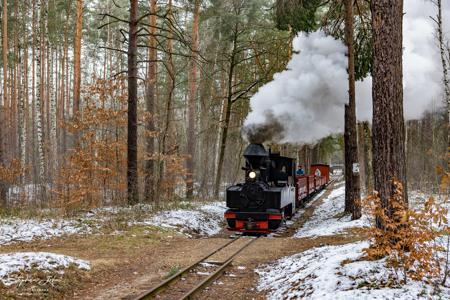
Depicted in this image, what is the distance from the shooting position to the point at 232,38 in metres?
21.7

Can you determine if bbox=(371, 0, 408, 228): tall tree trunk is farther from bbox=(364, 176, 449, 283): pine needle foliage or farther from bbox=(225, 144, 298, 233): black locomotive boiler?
bbox=(225, 144, 298, 233): black locomotive boiler

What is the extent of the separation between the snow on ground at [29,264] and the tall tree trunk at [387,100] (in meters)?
5.23

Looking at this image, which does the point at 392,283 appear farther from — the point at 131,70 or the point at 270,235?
the point at 131,70

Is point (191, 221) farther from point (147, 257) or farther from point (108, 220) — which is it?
point (147, 257)

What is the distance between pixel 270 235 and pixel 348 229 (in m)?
2.64

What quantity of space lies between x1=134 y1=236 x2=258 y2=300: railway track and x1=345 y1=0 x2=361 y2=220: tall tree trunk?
5.77 metres

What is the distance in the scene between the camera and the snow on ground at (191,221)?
13834 millimetres

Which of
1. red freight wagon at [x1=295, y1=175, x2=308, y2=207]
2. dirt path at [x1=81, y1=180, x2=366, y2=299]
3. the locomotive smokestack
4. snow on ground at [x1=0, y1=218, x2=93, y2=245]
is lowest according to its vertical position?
dirt path at [x1=81, y1=180, x2=366, y2=299]

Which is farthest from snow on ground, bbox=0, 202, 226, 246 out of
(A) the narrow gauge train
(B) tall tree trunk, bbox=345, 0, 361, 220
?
(B) tall tree trunk, bbox=345, 0, 361, 220

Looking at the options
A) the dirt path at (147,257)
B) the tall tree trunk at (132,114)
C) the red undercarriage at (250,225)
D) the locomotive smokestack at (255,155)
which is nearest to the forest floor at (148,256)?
the dirt path at (147,257)

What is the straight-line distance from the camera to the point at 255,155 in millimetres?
13602

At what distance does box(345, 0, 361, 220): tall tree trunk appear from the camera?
13.7 meters

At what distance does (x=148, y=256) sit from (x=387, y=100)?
19.5 feet

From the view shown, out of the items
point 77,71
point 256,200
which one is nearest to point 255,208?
point 256,200
